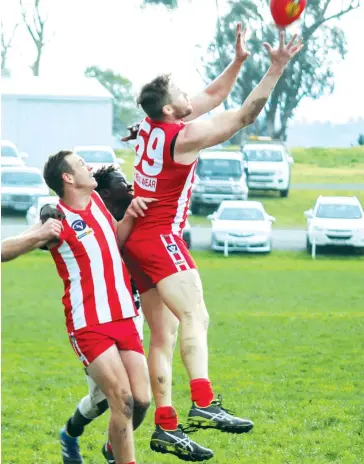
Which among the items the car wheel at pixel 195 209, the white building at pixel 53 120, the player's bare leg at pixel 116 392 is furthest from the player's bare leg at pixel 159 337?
the white building at pixel 53 120

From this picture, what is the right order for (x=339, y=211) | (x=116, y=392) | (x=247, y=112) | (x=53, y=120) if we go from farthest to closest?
(x=53, y=120) → (x=339, y=211) → (x=116, y=392) → (x=247, y=112)

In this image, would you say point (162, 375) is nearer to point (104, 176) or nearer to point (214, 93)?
point (104, 176)

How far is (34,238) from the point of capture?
20.2ft

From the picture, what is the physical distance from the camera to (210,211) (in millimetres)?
39688

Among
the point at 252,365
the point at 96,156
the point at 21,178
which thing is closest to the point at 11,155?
the point at 96,156

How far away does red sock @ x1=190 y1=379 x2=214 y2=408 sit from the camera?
20.0 feet

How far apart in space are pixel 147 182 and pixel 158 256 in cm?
42

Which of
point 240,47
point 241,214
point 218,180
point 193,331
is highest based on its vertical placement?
point 240,47

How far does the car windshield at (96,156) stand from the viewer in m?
41.7

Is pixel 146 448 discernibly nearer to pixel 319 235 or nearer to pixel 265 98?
pixel 265 98

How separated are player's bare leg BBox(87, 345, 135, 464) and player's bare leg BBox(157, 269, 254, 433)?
0.37 m

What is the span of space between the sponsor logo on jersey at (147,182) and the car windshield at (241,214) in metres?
24.5

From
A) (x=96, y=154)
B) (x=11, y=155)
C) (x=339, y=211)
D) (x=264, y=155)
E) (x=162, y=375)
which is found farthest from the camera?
(x=11, y=155)

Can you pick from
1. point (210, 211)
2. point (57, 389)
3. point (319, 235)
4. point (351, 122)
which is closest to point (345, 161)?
point (351, 122)
